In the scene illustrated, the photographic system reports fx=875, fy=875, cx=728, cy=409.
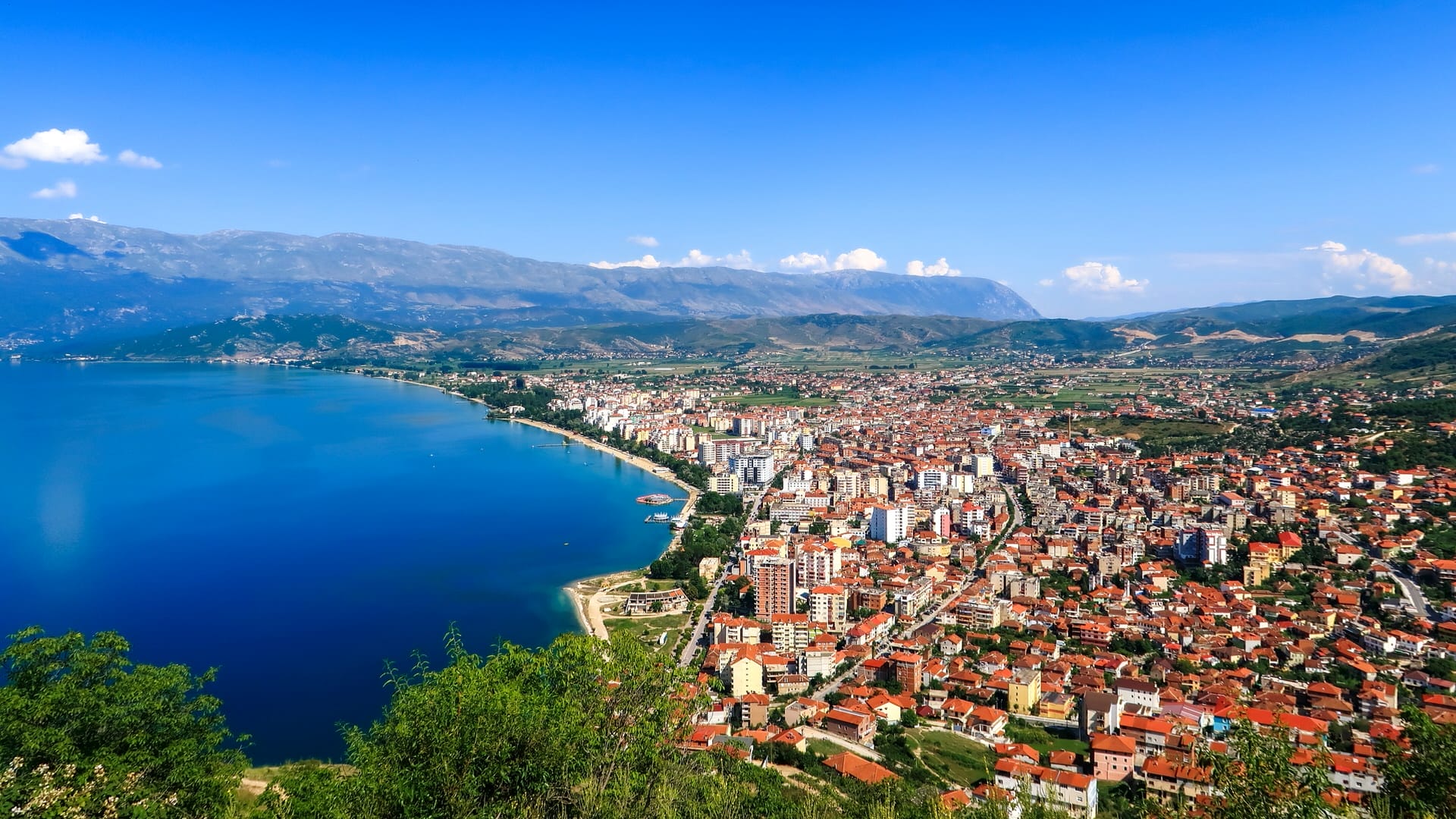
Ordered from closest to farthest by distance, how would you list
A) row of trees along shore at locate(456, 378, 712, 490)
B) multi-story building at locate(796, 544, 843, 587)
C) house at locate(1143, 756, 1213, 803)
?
house at locate(1143, 756, 1213, 803) < multi-story building at locate(796, 544, 843, 587) < row of trees along shore at locate(456, 378, 712, 490)

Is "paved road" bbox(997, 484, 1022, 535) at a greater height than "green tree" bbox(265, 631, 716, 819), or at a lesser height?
lesser

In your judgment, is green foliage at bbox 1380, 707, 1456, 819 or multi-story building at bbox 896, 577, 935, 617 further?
multi-story building at bbox 896, 577, 935, 617

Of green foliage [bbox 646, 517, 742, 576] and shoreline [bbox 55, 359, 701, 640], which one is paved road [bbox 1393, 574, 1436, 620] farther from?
shoreline [bbox 55, 359, 701, 640]

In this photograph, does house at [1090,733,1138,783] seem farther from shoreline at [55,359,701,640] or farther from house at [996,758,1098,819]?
shoreline at [55,359,701,640]

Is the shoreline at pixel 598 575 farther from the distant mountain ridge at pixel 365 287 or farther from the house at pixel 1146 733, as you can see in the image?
the distant mountain ridge at pixel 365 287

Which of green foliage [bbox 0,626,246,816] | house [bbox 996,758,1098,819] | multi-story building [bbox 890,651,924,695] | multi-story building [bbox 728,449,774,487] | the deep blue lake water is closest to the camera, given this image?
green foliage [bbox 0,626,246,816]

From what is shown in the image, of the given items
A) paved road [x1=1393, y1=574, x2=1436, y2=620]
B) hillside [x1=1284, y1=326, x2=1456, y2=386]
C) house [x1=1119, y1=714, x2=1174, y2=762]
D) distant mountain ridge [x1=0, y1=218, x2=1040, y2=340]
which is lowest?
house [x1=1119, y1=714, x2=1174, y2=762]

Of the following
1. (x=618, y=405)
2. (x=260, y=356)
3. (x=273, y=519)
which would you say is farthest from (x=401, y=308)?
(x=273, y=519)

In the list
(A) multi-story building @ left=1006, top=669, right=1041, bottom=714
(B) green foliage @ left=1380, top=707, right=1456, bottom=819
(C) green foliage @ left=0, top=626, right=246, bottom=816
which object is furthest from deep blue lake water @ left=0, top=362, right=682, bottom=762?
(B) green foliage @ left=1380, top=707, right=1456, bottom=819
